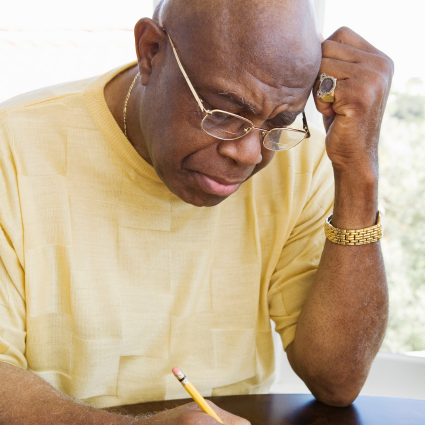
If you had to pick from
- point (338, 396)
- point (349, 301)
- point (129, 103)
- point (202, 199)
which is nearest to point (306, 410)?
point (338, 396)

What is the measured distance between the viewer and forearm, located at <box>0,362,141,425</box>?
120 cm

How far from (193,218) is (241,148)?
421 mm

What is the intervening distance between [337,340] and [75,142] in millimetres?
937

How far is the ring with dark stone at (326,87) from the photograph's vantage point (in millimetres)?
1448

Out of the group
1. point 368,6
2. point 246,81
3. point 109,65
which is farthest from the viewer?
point 109,65

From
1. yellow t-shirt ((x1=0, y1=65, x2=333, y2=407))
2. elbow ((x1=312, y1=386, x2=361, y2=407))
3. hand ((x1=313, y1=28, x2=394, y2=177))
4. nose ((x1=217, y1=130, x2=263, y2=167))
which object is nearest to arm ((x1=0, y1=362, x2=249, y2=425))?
yellow t-shirt ((x1=0, y1=65, x2=333, y2=407))

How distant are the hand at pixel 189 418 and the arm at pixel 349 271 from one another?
0.46 meters

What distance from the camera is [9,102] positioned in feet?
5.29

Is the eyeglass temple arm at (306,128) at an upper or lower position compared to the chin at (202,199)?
upper

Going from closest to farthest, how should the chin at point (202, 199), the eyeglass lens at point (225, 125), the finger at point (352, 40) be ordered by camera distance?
the eyeglass lens at point (225, 125) → the chin at point (202, 199) → the finger at point (352, 40)

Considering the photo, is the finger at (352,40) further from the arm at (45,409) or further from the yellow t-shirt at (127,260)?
the arm at (45,409)

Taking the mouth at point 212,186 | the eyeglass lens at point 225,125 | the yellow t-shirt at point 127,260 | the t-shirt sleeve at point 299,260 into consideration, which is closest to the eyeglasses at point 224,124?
the eyeglass lens at point 225,125

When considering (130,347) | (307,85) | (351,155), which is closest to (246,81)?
(307,85)

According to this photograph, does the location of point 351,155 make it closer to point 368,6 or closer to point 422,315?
point 368,6
